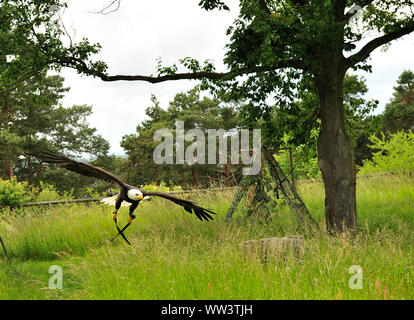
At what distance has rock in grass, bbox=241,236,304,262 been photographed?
5796 mm

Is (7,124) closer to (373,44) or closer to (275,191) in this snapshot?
(275,191)

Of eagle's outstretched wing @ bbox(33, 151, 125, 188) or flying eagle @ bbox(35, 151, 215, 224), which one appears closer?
flying eagle @ bbox(35, 151, 215, 224)

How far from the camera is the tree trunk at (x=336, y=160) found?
27.3 feet

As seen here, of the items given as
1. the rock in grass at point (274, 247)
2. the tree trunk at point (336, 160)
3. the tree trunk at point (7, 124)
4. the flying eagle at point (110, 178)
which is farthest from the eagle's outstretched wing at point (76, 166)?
the tree trunk at point (7, 124)

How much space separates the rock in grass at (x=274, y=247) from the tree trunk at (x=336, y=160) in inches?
92.6

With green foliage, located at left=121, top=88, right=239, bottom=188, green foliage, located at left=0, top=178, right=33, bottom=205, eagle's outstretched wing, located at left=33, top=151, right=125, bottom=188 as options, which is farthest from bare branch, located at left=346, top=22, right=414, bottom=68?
green foliage, located at left=121, top=88, right=239, bottom=188

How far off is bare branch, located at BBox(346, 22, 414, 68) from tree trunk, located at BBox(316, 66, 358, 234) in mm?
674

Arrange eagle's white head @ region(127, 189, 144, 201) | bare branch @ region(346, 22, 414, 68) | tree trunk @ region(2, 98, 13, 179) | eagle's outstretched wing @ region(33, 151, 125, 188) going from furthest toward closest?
tree trunk @ region(2, 98, 13, 179) < bare branch @ region(346, 22, 414, 68) < eagle's outstretched wing @ region(33, 151, 125, 188) < eagle's white head @ region(127, 189, 144, 201)

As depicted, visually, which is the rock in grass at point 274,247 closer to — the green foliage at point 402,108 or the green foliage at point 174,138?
the green foliage at point 174,138

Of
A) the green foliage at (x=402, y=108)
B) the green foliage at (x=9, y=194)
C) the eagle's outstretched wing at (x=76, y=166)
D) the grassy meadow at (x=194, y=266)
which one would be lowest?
the grassy meadow at (x=194, y=266)

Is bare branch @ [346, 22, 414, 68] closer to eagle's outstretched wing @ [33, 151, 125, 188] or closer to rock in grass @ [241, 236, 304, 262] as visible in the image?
rock in grass @ [241, 236, 304, 262]
